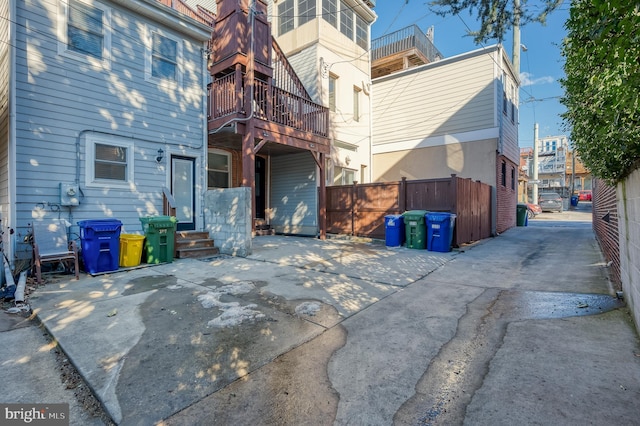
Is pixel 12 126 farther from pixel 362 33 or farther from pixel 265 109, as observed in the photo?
pixel 362 33

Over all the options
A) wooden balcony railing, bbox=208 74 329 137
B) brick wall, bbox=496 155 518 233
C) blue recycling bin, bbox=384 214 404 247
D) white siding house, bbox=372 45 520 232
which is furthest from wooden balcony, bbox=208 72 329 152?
brick wall, bbox=496 155 518 233

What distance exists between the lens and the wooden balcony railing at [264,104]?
340 inches

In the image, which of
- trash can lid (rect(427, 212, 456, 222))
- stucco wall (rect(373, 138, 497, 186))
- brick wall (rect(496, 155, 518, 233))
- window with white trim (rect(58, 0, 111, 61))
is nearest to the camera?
window with white trim (rect(58, 0, 111, 61))

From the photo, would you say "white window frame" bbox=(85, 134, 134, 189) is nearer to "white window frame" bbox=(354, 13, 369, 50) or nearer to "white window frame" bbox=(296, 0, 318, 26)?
"white window frame" bbox=(296, 0, 318, 26)

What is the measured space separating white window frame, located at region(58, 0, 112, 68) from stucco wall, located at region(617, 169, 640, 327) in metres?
8.95

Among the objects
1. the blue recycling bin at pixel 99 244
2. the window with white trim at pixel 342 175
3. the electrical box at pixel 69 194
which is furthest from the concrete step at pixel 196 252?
the window with white trim at pixel 342 175

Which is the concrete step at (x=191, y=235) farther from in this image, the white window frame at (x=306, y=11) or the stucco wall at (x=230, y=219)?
the white window frame at (x=306, y=11)

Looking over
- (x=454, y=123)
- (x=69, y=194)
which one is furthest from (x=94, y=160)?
(x=454, y=123)

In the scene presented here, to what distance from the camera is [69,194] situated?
6.18m

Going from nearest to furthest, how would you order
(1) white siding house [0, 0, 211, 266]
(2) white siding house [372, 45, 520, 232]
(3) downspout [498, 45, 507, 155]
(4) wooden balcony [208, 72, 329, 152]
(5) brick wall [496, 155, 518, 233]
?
1. (1) white siding house [0, 0, 211, 266]
2. (4) wooden balcony [208, 72, 329, 152]
3. (3) downspout [498, 45, 507, 155]
4. (2) white siding house [372, 45, 520, 232]
5. (5) brick wall [496, 155, 518, 233]

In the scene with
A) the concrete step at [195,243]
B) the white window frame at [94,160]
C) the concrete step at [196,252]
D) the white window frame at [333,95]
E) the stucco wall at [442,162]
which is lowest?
the concrete step at [196,252]

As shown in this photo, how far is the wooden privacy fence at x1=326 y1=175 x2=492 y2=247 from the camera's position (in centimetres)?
880

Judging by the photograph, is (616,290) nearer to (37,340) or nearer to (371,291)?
(371,291)

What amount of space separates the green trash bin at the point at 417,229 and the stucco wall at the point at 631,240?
453cm
